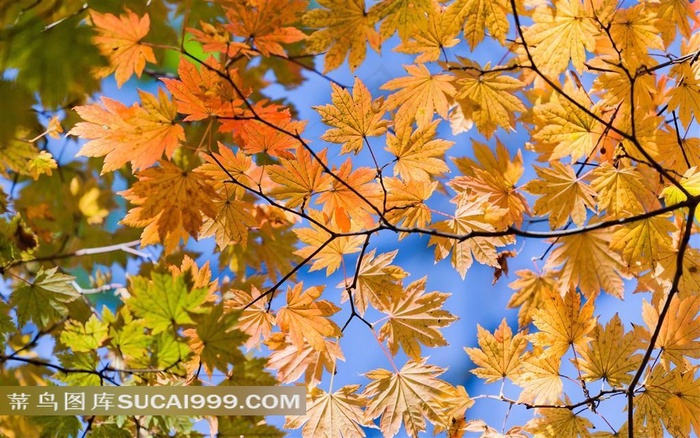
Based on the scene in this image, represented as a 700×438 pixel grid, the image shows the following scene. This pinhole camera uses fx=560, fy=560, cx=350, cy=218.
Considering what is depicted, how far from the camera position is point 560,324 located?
1100 mm

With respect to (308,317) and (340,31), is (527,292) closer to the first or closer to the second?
(308,317)

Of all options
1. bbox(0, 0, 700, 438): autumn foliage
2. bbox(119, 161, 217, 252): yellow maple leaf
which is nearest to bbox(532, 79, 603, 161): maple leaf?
bbox(0, 0, 700, 438): autumn foliage

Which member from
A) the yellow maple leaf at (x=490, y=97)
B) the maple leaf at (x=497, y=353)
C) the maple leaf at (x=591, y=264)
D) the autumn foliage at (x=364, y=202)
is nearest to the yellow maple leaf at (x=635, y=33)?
the autumn foliage at (x=364, y=202)

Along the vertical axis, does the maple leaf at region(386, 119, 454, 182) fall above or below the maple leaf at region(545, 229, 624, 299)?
above

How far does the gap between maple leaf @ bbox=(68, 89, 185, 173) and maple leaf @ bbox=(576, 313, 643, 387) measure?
0.86 meters

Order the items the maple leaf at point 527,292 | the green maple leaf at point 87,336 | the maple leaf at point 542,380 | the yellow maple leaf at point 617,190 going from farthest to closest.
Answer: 1. the maple leaf at point 527,292
2. the maple leaf at point 542,380
3. the yellow maple leaf at point 617,190
4. the green maple leaf at point 87,336

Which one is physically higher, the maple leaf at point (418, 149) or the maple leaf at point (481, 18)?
the maple leaf at point (481, 18)

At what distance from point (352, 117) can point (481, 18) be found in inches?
10.5

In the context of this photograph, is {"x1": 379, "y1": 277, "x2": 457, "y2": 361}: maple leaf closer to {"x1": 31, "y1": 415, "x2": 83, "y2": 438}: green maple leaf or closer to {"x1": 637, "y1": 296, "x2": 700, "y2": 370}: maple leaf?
{"x1": 637, "y1": 296, "x2": 700, "y2": 370}: maple leaf

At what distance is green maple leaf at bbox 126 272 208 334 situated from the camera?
0.81 m

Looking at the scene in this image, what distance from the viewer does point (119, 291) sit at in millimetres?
1402

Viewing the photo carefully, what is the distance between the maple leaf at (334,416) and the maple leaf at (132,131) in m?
0.54

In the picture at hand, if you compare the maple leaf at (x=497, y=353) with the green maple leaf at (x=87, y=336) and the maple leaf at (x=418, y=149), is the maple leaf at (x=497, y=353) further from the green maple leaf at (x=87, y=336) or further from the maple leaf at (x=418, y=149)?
the green maple leaf at (x=87, y=336)

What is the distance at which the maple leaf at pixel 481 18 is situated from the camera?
91 cm
